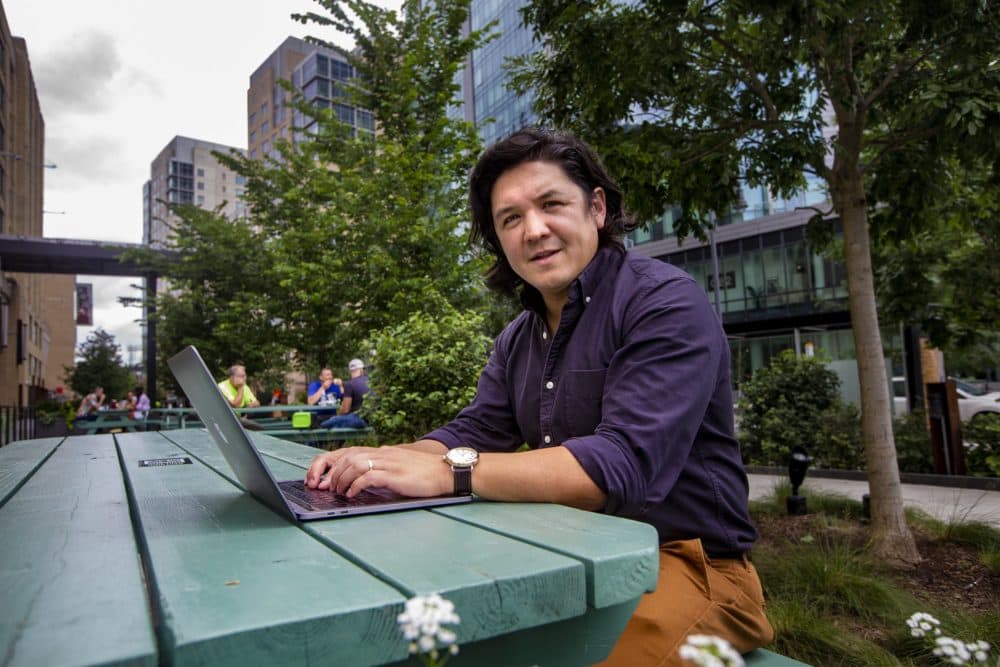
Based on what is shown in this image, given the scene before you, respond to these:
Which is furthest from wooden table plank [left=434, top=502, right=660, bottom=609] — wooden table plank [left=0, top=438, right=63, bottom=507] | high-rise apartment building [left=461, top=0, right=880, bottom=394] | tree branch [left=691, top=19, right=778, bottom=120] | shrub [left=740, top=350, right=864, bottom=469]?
high-rise apartment building [left=461, top=0, right=880, bottom=394]

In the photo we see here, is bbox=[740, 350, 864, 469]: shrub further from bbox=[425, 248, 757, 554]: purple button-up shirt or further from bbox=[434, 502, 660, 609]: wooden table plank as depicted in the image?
bbox=[434, 502, 660, 609]: wooden table plank

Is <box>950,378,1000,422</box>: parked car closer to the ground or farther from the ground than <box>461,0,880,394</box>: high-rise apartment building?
closer to the ground

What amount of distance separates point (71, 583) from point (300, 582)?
0.98 feet

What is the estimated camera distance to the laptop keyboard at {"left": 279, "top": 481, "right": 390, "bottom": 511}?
1.39 meters

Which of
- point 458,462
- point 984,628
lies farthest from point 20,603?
point 984,628

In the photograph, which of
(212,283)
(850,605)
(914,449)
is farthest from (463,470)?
(212,283)

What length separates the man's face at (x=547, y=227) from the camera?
2.02 meters

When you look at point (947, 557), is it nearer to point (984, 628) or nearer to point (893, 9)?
point (984, 628)

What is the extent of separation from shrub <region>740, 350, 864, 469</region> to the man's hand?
9.11 m

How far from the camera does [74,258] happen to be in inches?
1166

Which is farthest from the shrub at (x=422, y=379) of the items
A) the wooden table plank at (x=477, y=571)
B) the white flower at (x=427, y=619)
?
the white flower at (x=427, y=619)

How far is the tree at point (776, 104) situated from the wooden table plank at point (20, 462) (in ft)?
13.0

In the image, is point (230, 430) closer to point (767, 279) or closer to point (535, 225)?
point (535, 225)

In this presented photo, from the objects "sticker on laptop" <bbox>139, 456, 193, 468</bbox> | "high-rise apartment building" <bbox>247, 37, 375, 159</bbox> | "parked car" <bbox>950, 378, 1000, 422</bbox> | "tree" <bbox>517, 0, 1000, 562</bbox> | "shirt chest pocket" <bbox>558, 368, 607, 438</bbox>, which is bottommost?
"parked car" <bbox>950, 378, 1000, 422</bbox>
